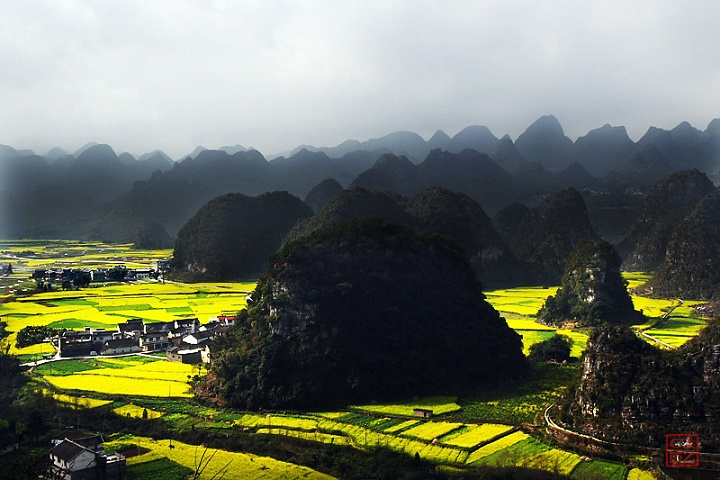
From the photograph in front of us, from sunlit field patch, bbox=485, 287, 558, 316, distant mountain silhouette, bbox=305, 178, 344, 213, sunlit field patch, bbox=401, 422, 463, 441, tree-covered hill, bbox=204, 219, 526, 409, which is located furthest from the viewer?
distant mountain silhouette, bbox=305, 178, 344, 213

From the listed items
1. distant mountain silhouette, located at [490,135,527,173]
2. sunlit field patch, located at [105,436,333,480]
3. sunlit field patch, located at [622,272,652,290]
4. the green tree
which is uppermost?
distant mountain silhouette, located at [490,135,527,173]

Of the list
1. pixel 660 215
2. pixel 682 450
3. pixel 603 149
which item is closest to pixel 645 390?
pixel 682 450

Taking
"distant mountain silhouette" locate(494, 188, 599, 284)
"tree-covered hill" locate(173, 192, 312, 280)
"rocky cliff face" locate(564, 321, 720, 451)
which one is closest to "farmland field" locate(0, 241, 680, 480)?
"rocky cliff face" locate(564, 321, 720, 451)

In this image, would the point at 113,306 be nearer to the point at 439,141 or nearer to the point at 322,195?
the point at 322,195

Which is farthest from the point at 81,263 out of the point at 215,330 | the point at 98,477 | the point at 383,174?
the point at 98,477

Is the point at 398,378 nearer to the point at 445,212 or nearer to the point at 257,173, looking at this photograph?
the point at 445,212

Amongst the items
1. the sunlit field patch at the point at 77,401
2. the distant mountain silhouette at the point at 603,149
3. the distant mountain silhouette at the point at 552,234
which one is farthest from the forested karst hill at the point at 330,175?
the sunlit field patch at the point at 77,401

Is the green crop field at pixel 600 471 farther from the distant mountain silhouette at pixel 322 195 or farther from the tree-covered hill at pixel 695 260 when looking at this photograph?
the distant mountain silhouette at pixel 322 195

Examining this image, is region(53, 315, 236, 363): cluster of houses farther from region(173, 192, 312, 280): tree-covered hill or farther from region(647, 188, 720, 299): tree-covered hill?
region(647, 188, 720, 299): tree-covered hill
